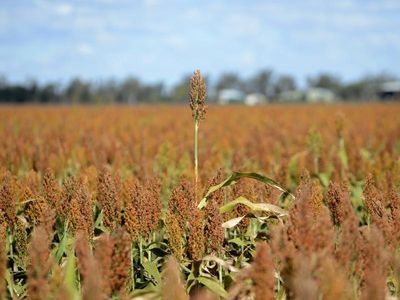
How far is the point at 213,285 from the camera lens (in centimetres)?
225

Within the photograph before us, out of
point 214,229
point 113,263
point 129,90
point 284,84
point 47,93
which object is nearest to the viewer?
point 113,263

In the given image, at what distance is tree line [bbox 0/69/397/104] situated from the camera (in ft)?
240

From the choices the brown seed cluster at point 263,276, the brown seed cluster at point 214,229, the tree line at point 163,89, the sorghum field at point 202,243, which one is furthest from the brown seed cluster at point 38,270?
the tree line at point 163,89

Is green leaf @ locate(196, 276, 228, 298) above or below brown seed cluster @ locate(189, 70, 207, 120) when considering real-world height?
below

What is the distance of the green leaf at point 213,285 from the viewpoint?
86.7 inches

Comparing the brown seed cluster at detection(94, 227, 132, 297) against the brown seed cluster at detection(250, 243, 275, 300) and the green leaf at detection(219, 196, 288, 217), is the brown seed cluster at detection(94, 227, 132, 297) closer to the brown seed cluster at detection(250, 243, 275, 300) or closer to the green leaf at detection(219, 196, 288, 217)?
the brown seed cluster at detection(250, 243, 275, 300)

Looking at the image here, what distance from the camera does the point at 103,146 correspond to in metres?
6.71

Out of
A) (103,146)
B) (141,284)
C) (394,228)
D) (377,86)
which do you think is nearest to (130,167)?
(103,146)

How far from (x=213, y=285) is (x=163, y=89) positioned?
87.3 metres

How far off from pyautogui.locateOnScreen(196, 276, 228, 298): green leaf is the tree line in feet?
205

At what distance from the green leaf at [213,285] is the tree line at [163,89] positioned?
205ft

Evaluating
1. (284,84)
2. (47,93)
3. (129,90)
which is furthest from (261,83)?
(47,93)

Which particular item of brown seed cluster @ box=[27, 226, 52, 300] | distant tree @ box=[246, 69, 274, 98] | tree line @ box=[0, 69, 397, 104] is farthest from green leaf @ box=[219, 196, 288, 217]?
distant tree @ box=[246, 69, 274, 98]

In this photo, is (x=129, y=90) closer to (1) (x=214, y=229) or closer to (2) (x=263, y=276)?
(1) (x=214, y=229)
